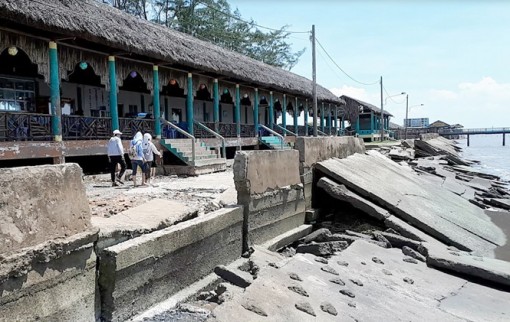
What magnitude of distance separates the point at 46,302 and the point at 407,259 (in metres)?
5.25

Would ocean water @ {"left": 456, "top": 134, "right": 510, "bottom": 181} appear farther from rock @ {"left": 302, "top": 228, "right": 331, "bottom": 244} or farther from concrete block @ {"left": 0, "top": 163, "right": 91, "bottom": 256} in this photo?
concrete block @ {"left": 0, "top": 163, "right": 91, "bottom": 256}

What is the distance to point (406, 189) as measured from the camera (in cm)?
1034

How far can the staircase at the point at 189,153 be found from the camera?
14430mm

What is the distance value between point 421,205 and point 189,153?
8504 millimetres

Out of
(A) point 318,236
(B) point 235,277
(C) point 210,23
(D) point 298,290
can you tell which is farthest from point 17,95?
(C) point 210,23

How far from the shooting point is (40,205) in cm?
Answer: 342

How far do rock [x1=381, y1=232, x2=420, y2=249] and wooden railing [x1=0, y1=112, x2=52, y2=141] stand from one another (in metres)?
9.43

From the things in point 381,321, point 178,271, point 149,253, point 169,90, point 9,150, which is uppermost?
point 169,90

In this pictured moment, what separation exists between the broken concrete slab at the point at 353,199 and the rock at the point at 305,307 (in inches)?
156

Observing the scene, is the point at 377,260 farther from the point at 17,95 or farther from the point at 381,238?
the point at 17,95

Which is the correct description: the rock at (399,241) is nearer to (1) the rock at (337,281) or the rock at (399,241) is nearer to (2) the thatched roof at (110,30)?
(1) the rock at (337,281)

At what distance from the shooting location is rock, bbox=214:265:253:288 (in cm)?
478

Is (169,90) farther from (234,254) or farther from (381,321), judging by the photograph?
(381,321)

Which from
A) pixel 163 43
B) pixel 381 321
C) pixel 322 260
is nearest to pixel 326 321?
pixel 381 321
